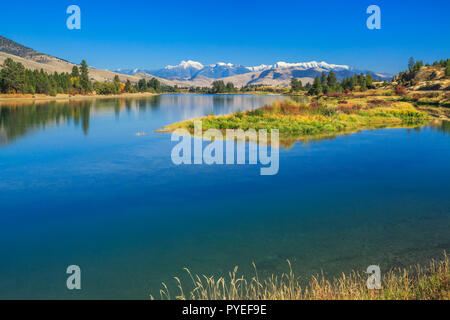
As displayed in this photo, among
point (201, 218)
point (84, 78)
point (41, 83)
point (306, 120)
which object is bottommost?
point (201, 218)

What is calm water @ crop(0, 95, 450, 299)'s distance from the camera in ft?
27.1

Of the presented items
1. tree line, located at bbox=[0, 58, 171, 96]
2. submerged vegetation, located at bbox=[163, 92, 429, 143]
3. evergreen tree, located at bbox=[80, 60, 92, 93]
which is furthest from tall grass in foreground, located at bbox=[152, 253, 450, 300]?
evergreen tree, located at bbox=[80, 60, 92, 93]

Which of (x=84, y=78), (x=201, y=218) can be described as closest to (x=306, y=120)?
Result: (x=201, y=218)

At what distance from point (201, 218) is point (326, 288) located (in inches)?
222

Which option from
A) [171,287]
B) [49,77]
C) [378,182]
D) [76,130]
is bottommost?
[171,287]

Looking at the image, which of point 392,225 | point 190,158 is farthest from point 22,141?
point 392,225

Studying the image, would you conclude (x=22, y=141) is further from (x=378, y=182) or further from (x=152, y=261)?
(x=378, y=182)

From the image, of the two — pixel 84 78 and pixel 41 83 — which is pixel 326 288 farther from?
pixel 84 78

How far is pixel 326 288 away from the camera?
633cm

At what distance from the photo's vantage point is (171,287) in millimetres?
7492

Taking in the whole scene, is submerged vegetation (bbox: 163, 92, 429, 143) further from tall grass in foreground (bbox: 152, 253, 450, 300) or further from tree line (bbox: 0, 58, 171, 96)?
tree line (bbox: 0, 58, 171, 96)

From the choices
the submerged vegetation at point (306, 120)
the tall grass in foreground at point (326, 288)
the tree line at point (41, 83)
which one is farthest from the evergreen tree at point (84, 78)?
the tall grass in foreground at point (326, 288)
